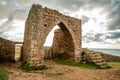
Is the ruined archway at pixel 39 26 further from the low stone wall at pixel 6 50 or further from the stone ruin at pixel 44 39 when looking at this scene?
the low stone wall at pixel 6 50

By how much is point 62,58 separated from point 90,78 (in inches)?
260

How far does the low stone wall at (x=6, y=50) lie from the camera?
12516 millimetres

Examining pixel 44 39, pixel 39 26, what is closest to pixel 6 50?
pixel 44 39

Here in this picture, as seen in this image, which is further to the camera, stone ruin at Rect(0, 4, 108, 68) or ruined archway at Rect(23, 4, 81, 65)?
stone ruin at Rect(0, 4, 108, 68)

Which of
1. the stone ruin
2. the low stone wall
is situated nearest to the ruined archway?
the stone ruin

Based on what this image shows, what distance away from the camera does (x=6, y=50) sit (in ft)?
41.8

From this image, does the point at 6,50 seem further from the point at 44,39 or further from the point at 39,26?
the point at 39,26

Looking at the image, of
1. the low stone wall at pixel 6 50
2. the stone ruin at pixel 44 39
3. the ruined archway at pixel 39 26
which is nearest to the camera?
the ruined archway at pixel 39 26

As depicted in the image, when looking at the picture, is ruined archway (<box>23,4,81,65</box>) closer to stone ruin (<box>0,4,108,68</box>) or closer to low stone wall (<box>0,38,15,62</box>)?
stone ruin (<box>0,4,108,68</box>)

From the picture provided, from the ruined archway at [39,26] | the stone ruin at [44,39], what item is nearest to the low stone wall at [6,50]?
the stone ruin at [44,39]

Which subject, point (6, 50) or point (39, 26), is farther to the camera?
point (6, 50)

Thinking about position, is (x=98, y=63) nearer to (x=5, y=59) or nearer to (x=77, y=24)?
(x=77, y=24)

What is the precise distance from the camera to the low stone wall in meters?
12.5

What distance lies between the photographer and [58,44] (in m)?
15.6
